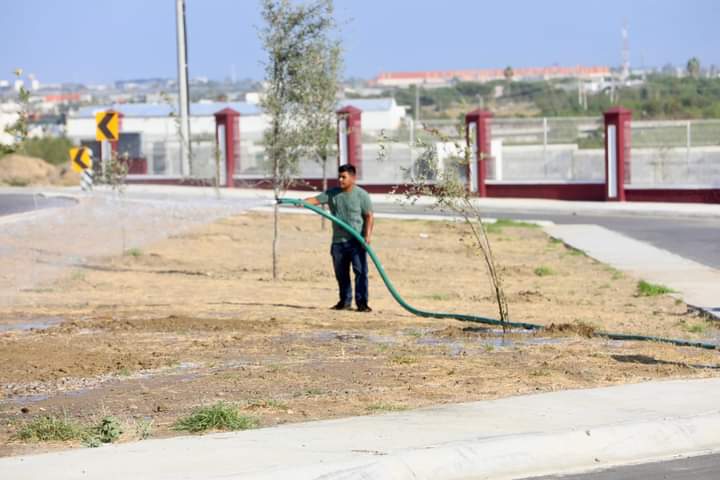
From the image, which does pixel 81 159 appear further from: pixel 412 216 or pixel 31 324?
pixel 31 324

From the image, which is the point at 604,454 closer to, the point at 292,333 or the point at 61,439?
the point at 61,439

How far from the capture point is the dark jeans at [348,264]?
15.4 metres

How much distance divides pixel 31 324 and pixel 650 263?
33.6 feet

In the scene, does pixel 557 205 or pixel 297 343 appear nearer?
pixel 297 343

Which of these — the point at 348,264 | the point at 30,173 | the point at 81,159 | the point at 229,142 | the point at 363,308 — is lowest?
the point at 363,308

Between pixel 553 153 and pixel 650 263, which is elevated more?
pixel 553 153

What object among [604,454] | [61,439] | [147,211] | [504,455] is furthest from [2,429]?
[147,211]

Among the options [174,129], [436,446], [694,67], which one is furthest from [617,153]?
[694,67]

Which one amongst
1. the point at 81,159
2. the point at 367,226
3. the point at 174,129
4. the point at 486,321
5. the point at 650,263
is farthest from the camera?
the point at 174,129

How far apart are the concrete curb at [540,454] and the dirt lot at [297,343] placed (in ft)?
4.79

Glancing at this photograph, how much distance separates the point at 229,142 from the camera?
45531 millimetres

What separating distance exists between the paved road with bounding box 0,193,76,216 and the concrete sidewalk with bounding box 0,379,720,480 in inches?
874

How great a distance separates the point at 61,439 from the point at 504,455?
2773mm

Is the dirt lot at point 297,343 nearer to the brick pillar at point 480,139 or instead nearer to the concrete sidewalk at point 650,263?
the concrete sidewalk at point 650,263
